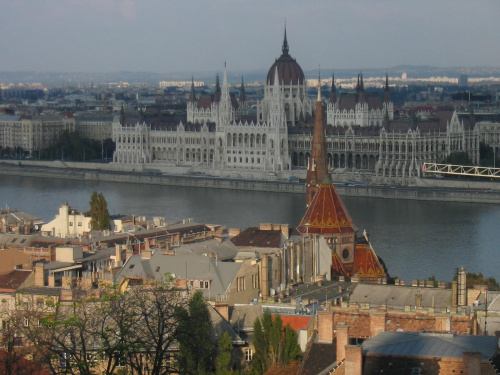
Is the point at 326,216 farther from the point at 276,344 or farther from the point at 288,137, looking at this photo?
the point at 288,137

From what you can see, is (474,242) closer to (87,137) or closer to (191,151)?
(191,151)

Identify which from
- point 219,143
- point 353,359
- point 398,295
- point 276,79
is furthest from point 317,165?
point 219,143

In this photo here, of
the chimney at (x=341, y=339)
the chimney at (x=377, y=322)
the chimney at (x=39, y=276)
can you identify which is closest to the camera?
the chimney at (x=341, y=339)

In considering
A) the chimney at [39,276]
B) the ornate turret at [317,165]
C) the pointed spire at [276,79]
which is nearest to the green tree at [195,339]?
the chimney at [39,276]

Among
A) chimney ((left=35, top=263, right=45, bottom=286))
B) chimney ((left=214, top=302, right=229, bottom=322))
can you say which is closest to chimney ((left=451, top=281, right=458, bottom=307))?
chimney ((left=214, top=302, right=229, bottom=322))

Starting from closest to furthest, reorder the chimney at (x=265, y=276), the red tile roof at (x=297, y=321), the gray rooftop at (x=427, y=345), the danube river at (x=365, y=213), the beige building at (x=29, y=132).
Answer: the gray rooftop at (x=427, y=345), the red tile roof at (x=297, y=321), the chimney at (x=265, y=276), the danube river at (x=365, y=213), the beige building at (x=29, y=132)

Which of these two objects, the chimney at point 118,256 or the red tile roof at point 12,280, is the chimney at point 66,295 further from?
the chimney at point 118,256

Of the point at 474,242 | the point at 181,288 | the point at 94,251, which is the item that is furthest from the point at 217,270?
the point at 474,242
